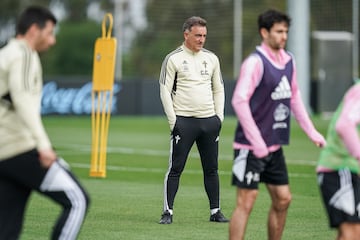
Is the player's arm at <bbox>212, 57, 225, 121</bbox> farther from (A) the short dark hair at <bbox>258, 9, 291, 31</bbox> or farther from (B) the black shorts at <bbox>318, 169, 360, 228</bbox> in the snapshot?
(B) the black shorts at <bbox>318, 169, 360, 228</bbox>

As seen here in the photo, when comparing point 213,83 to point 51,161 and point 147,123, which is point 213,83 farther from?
point 147,123

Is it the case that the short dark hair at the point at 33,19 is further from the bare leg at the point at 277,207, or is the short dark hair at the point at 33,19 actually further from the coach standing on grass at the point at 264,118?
the bare leg at the point at 277,207

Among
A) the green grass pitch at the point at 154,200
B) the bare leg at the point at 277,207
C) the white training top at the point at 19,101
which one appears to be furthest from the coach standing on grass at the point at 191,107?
the white training top at the point at 19,101

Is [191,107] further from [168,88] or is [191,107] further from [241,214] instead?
[241,214]

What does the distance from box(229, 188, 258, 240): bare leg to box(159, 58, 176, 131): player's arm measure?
3043mm

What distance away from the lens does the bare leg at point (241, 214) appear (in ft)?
27.7

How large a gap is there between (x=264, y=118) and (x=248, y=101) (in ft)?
0.67

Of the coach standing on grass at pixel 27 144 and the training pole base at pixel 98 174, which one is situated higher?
the coach standing on grass at pixel 27 144

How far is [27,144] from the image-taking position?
24.9ft

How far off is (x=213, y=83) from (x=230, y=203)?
1966mm

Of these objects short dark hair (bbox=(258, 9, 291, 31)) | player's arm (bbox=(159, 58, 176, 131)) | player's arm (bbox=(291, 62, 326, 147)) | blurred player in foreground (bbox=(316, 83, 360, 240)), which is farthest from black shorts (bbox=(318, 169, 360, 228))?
player's arm (bbox=(159, 58, 176, 131))

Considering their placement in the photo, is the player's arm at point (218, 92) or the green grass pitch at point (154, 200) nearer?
the green grass pitch at point (154, 200)

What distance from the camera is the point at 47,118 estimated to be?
3781cm

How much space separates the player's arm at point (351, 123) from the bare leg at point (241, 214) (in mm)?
1273
